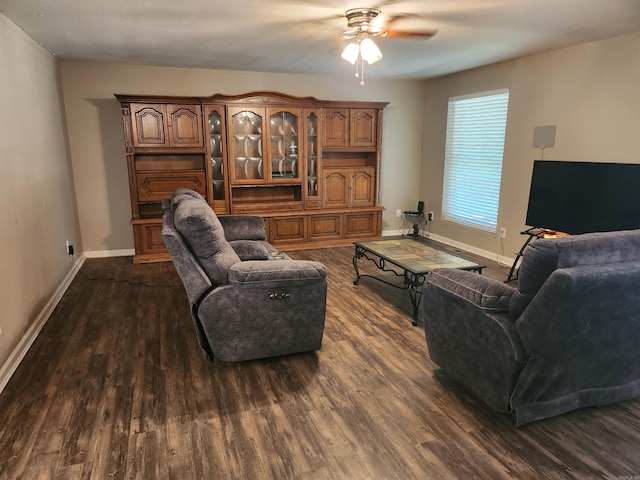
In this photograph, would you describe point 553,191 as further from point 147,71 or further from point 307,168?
point 147,71

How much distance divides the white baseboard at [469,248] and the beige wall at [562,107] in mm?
55

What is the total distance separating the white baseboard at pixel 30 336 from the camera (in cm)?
262

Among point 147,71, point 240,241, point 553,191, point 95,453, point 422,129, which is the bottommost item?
point 95,453

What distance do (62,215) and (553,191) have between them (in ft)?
16.5

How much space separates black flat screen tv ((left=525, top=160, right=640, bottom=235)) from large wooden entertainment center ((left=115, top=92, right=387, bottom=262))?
7.94 ft

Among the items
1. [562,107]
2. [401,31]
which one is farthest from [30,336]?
[562,107]

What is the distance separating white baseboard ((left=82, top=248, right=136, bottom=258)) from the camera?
5.54m

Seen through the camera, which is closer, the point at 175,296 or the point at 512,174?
the point at 175,296

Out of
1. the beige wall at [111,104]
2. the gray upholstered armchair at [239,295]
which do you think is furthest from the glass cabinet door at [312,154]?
the gray upholstered armchair at [239,295]

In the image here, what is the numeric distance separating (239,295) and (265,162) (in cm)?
334


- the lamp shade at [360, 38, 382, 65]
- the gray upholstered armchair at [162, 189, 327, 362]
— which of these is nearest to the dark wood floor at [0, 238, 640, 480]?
the gray upholstered armchair at [162, 189, 327, 362]

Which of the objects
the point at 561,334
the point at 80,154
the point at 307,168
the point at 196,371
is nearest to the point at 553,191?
the point at 561,334

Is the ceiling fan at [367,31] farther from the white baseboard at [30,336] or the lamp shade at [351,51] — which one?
the white baseboard at [30,336]

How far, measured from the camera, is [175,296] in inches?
162
